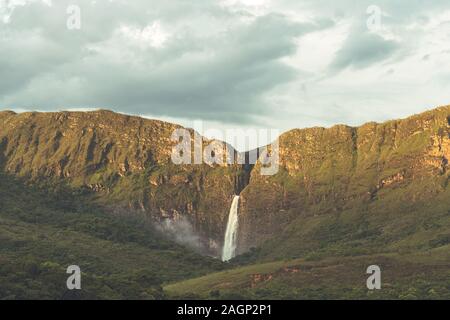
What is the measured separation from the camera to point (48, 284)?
149375mm

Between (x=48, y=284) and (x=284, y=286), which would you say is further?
(x=284, y=286)
